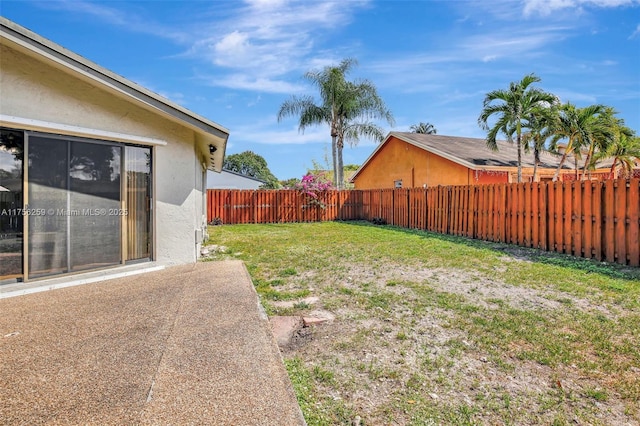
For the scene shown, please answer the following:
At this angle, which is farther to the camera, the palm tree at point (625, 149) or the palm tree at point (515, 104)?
the palm tree at point (625, 149)

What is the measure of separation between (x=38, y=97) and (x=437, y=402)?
6.17m

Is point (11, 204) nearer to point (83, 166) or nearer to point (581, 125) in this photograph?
point (83, 166)

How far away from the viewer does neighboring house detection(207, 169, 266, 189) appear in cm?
2997

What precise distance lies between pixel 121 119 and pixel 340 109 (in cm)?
1977

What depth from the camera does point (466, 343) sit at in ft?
9.99

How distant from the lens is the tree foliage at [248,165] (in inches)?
2098

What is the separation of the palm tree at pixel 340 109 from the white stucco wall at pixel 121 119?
18.2 meters

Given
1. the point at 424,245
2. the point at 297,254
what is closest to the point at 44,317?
the point at 297,254

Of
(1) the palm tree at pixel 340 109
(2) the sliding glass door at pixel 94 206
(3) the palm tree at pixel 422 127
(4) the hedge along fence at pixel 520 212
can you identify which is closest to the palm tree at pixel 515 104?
(4) the hedge along fence at pixel 520 212

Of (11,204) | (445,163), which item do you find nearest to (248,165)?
(445,163)

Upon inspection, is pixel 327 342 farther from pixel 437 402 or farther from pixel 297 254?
pixel 297 254

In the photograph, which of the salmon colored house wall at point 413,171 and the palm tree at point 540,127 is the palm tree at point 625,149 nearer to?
the palm tree at point 540,127

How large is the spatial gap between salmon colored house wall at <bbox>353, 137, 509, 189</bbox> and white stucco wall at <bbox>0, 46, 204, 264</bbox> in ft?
42.8

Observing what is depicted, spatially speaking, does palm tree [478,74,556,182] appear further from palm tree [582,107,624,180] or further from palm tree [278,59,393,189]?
palm tree [278,59,393,189]
